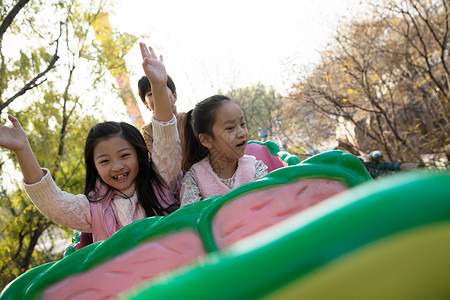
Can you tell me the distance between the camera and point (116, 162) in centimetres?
122

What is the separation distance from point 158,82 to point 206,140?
28 centimetres

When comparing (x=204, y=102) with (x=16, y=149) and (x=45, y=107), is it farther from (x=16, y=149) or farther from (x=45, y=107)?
(x=45, y=107)

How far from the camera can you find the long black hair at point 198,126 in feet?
4.40

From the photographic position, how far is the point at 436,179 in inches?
6.8

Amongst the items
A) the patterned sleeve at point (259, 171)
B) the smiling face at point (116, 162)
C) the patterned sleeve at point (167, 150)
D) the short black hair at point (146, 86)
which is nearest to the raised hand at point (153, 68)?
the patterned sleeve at point (167, 150)

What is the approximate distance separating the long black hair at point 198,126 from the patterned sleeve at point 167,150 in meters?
0.13

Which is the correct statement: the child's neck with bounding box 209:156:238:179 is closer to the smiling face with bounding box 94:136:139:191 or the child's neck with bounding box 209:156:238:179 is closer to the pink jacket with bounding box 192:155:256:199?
the pink jacket with bounding box 192:155:256:199

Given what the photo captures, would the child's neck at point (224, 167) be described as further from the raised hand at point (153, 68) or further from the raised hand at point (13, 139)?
the raised hand at point (13, 139)

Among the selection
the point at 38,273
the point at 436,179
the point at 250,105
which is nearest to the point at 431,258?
the point at 436,179

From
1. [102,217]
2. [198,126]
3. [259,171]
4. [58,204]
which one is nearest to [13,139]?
[58,204]

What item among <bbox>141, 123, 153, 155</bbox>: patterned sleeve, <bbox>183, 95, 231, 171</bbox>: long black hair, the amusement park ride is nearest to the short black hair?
<bbox>141, 123, 153, 155</bbox>: patterned sleeve

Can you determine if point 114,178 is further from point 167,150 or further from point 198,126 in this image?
point 198,126

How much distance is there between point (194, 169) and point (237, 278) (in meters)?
1.17

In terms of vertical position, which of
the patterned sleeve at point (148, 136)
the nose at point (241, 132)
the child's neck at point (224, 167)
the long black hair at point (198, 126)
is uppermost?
the patterned sleeve at point (148, 136)
